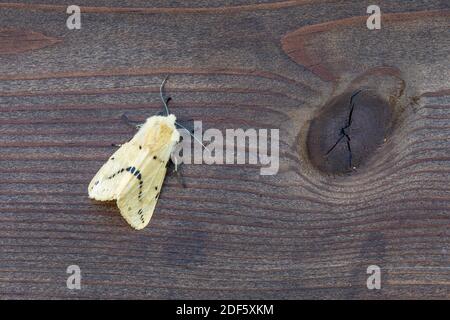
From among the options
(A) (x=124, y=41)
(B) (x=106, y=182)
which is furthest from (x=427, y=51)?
(B) (x=106, y=182)

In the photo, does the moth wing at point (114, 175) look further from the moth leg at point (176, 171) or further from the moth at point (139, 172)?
the moth leg at point (176, 171)

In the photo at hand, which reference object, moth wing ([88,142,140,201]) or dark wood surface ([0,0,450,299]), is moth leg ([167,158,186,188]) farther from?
moth wing ([88,142,140,201])

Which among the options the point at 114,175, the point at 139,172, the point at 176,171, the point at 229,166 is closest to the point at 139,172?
the point at 139,172

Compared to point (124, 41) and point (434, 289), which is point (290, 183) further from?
point (124, 41)

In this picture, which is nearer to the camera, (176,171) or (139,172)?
(176,171)

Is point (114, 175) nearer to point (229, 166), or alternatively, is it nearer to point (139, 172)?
point (139, 172)

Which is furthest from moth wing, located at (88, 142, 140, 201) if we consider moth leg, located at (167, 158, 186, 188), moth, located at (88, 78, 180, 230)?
moth leg, located at (167, 158, 186, 188)

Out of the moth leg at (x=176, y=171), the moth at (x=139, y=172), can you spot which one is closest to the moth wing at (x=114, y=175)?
the moth at (x=139, y=172)
